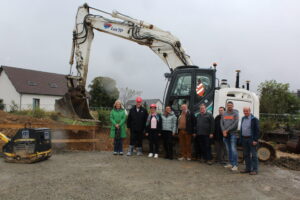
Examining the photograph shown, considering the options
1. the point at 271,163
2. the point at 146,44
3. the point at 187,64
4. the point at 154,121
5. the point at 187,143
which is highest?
the point at 146,44

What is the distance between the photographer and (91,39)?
9.69m

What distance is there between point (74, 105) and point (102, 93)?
31054 mm

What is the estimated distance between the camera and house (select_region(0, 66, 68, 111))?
32125 mm

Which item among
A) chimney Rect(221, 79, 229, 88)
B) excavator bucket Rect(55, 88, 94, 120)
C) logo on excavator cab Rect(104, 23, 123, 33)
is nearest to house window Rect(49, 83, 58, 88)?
excavator bucket Rect(55, 88, 94, 120)

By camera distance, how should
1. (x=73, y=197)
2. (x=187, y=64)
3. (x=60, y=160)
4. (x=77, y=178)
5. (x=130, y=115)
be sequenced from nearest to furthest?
(x=73, y=197) → (x=77, y=178) → (x=60, y=160) → (x=130, y=115) → (x=187, y=64)

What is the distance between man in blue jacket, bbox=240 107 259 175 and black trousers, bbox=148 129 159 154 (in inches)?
98.6

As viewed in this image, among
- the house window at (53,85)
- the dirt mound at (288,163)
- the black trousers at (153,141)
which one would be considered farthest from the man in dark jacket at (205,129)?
the house window at (53,85)

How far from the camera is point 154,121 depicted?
7891 millimetres

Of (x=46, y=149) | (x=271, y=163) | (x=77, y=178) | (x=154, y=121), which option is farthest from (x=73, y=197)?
(x=271, y=163)

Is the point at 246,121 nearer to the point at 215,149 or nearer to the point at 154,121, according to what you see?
the point at 215,149

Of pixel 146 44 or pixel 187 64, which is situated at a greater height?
pixel 146 44

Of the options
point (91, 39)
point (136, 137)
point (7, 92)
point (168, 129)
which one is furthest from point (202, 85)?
point (7, 92)

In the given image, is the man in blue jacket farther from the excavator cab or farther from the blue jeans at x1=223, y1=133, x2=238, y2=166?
the excavator cab

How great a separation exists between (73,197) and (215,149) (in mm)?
4681
